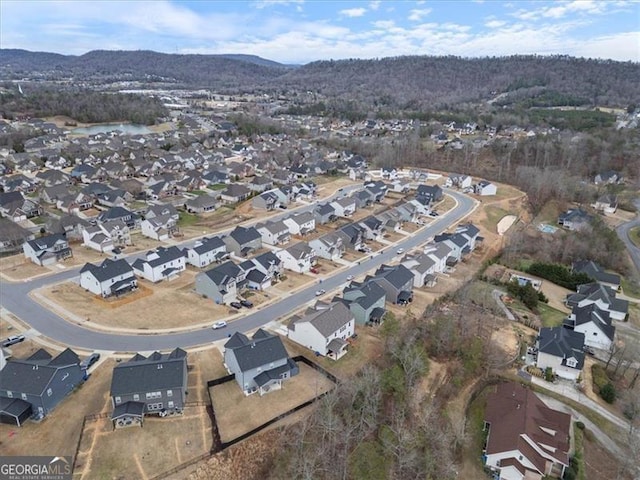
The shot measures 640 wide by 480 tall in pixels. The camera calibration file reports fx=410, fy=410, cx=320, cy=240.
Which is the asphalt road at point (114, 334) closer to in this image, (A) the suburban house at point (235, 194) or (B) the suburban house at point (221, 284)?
(B) the suburban house at point (221, 284)

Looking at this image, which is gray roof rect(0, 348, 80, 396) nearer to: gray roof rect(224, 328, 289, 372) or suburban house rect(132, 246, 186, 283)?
gray roof rect(224, 328, 289, 372)

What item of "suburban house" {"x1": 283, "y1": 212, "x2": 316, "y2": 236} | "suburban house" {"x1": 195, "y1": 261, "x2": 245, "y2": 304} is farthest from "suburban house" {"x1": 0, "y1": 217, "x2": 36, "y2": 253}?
"suburban house" {"x1": 283, "y1": 212, "x2": 316, "y2": 236}

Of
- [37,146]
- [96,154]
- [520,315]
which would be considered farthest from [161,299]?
[37,146]

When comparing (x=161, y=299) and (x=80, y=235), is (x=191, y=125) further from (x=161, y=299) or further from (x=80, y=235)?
(x=161, y=299)

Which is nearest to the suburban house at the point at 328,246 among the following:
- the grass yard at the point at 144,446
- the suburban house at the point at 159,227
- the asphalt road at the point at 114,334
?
the asphalt road at the point at 114,334

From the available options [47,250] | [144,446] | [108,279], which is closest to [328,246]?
[108,279]
